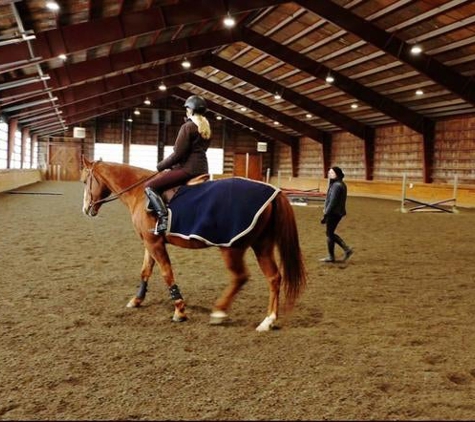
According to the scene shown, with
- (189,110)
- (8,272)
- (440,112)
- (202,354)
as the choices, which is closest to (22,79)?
(8,272)

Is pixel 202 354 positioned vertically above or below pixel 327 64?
below

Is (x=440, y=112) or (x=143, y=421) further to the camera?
(x=440, y=112)

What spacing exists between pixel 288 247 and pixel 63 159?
3742cm

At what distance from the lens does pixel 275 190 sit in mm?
4230

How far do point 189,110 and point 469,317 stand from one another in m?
3.35

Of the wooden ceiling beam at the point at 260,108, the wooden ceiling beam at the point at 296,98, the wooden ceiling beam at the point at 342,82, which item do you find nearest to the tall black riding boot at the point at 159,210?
the wooden ceiling beam at the point at 342,82

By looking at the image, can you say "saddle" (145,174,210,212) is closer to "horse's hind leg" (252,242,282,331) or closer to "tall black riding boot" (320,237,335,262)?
"horse's hind leg" (252,242,282,331)

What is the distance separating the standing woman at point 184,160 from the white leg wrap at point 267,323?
1203mm

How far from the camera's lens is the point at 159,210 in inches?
171

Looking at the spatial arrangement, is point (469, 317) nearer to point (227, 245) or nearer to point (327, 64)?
point (227, 245)

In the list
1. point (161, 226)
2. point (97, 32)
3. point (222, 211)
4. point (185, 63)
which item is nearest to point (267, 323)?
point (222, 211)

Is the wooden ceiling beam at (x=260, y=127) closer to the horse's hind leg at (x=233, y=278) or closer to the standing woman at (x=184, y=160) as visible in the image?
the standing woman at (x=184, y=160)

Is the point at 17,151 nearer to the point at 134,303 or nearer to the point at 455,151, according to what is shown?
the point at 455,151

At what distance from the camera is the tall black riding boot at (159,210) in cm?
435
